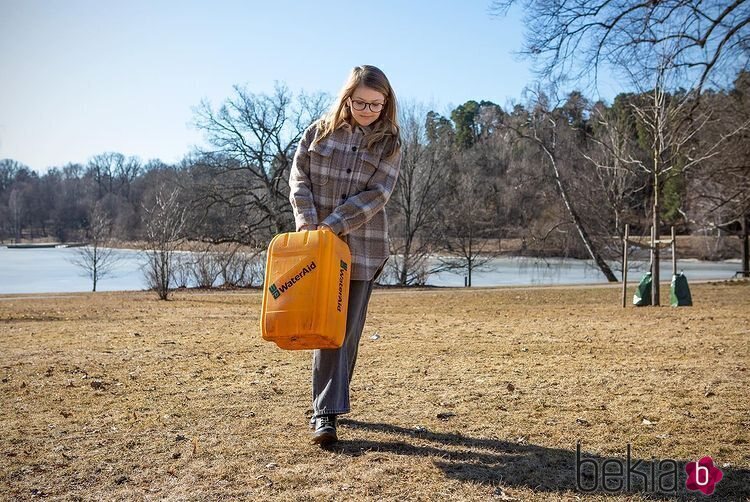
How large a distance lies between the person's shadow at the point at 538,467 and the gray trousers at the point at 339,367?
24 cm

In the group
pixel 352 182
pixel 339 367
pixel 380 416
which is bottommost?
pixel 380 416

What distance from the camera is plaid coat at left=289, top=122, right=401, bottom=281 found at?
4.20m

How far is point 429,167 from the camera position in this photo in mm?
38344

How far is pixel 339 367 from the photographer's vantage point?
4.09m

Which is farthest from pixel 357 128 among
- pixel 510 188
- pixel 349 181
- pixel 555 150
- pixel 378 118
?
pixel 510 188

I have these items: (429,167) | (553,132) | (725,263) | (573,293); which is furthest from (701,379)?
(725,263)

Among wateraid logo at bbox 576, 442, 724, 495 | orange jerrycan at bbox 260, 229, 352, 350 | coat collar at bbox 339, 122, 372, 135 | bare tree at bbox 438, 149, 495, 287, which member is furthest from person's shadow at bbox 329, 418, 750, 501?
bare tree at bbox 438, 149, 495, 287

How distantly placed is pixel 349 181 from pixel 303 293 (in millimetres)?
899

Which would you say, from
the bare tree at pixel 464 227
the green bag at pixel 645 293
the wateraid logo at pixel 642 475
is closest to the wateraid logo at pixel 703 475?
the wateraid logo at pixel 642 475

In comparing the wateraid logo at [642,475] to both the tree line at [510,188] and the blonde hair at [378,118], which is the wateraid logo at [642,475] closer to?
the blonde hair at [378,118]

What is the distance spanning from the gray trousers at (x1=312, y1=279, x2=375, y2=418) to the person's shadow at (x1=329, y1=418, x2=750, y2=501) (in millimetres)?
236

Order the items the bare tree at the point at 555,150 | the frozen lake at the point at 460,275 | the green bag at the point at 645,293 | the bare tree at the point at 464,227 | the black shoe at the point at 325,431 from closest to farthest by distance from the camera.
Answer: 1. the black shoe at the point at 325,431
2. the green bag at the point at 645,293
3. the frozen lake at the point at 460,275
4. the bare tree at the point at 555,150
5. the bare tree at the point at 464,227

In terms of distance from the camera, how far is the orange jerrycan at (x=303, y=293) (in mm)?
3633

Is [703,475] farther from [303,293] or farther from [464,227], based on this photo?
[464,227]
